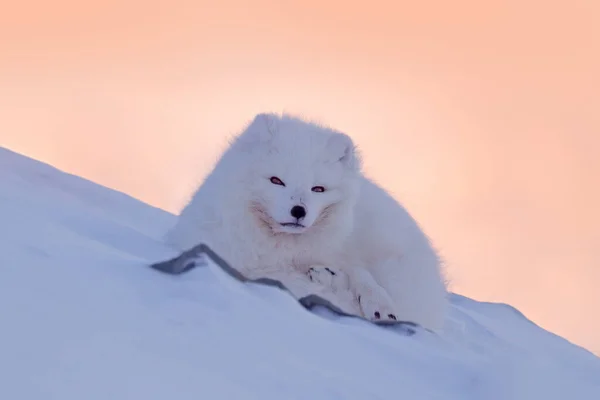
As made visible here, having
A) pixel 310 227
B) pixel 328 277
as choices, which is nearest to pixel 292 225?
pixel 310 227

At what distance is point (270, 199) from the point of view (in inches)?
192

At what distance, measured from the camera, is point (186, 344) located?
2914 millimetres

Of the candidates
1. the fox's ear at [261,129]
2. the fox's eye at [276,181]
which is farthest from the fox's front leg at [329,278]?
the fox's ear at [261,129]

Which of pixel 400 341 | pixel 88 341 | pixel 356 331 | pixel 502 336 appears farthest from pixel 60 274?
pixel 502 336

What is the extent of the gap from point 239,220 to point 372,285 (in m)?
0.92

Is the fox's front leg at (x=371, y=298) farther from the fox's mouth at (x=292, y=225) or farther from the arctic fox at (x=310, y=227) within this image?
the fox's mouth at (x=292, y=225)

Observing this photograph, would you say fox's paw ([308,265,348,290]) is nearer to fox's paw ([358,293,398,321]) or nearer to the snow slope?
fox's paw ([358,293,398,321])

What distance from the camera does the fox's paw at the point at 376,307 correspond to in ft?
15.4

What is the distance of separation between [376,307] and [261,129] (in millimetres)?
1392

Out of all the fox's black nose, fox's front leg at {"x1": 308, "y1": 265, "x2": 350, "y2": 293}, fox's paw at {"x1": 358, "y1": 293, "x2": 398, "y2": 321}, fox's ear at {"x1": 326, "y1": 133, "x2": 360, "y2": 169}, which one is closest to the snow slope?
fox's paw at {"x1": 358, "y1": 293, "x2": 398, "y2": 321}

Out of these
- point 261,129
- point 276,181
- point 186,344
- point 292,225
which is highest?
point 261,129

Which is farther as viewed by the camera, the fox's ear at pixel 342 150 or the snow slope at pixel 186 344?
the fox's ear at pixel 342 150

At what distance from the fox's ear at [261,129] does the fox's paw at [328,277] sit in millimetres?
923

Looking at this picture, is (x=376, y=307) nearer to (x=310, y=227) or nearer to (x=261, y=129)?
(x=310, y=227)
